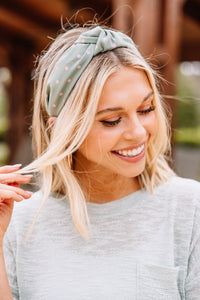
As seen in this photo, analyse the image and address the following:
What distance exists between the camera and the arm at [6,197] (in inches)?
48.9

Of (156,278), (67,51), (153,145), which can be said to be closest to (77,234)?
(156,278)

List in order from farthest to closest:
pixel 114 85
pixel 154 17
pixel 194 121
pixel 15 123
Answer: pixel 194 121
pixel 15 123
pixel 154 17
pixel 114 85

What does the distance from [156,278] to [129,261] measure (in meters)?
0.10

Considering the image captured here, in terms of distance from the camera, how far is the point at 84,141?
4.30 feet

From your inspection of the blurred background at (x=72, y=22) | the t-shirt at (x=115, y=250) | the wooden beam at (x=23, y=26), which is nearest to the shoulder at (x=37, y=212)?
the t-shirt at (x=115, y=250)

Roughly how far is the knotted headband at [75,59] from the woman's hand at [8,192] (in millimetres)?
239

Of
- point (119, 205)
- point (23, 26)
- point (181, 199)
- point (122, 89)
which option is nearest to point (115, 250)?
point (119, 205)

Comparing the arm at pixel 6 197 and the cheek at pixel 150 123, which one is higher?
the cheek at pixel 150 123

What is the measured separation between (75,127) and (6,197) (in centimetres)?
30

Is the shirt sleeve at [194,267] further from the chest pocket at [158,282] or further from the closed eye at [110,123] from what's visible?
the closed eye at [110,123]

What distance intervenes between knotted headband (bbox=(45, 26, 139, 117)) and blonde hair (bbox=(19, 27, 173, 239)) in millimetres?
19

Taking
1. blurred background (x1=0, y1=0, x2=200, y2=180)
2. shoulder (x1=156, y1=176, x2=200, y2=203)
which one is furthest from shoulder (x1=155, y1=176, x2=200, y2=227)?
blurred background (x1=0, y1=0, x2=200, y2=180)

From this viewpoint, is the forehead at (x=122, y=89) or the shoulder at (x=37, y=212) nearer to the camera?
the forehead at (x=122, y=89)

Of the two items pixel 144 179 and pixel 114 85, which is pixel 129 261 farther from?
pixel 114 85
